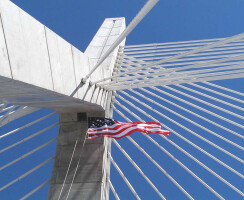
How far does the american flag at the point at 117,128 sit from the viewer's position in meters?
9.55

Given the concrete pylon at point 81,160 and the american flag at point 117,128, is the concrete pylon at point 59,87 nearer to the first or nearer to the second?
the concrete pylon at point 81,160

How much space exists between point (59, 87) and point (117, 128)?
10.6ft

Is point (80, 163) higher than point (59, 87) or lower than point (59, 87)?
lower

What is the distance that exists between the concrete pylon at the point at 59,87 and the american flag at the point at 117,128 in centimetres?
71

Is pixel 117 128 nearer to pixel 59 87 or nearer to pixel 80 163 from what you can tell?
pixel 80 163

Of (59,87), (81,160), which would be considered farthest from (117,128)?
(59,87)

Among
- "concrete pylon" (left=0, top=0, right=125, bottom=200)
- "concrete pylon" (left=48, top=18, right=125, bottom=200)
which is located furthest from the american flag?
"concrete pylon" (left=48, top=18, right=125, bottom=200)

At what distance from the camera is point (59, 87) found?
7.21 meters

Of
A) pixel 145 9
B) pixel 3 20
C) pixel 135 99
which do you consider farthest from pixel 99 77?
pixel 145 9

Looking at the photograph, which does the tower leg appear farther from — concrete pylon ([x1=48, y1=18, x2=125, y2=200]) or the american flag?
the american flag

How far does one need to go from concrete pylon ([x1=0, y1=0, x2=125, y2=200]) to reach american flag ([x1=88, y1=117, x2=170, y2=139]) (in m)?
0.71

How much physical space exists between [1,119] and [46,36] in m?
5.62

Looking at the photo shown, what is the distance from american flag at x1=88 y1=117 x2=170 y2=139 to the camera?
9.55m

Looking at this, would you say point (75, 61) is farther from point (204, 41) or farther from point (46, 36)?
point (204, 41)
